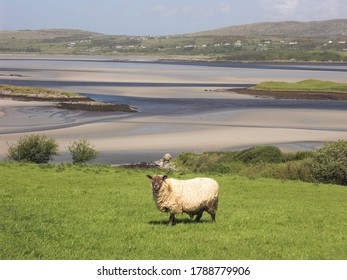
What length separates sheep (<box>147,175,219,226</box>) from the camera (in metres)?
17.1

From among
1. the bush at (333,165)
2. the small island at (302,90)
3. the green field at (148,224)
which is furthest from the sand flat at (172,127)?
the green field at (148,224)

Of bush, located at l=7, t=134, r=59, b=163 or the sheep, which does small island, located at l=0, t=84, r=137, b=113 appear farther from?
the sheep

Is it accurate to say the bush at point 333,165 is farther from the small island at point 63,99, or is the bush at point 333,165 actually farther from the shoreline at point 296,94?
the shoreline at point 296,94

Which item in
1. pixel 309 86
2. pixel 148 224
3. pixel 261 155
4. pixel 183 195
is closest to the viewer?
pixel 183 195

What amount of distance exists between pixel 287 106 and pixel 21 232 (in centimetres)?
9108

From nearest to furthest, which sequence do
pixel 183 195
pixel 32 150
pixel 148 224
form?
pixel 183 195 → pixel 148 224 → pixel 32 150

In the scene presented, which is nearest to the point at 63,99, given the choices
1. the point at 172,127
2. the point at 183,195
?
the point at 172,127

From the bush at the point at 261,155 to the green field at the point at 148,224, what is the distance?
18.5 metres

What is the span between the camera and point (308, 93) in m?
126

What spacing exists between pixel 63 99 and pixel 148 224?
299ft

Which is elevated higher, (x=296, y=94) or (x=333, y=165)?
(x=333, y=165)

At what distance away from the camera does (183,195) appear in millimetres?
17266

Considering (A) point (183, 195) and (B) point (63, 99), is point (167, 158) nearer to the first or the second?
(A) point (183, 195)

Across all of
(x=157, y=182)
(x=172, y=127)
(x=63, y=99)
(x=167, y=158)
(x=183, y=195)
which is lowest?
(x=172, y=127)
